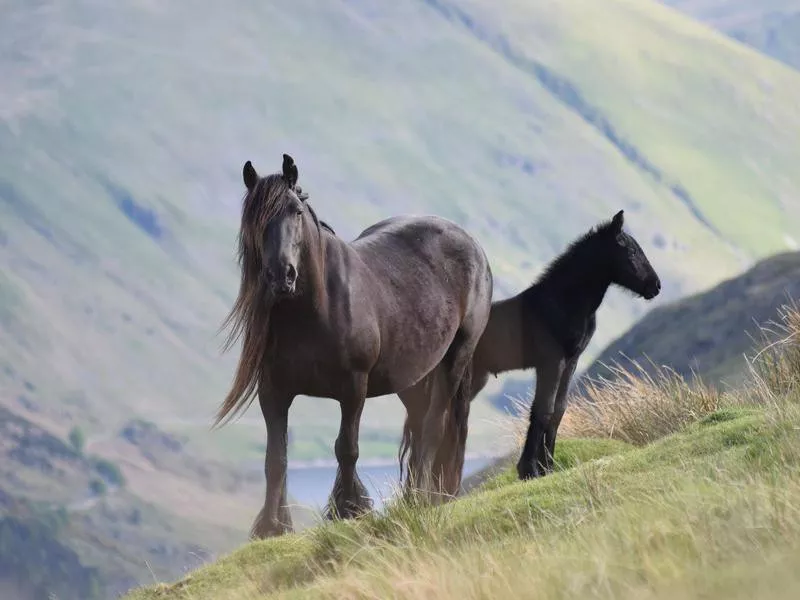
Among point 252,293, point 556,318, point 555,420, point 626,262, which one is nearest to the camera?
point 252,293

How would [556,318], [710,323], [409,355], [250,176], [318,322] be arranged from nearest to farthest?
[250,176] → [318,322] → [409,355] → [556,318] → [710,323]

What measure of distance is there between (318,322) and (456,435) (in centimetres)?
308

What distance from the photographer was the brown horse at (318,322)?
962 cm

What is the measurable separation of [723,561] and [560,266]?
6.81 metres

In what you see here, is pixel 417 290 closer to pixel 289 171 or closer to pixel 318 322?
pixel 318 322

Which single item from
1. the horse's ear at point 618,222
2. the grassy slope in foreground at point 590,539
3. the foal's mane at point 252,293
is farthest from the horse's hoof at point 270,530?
the horse's ear at point 618,222

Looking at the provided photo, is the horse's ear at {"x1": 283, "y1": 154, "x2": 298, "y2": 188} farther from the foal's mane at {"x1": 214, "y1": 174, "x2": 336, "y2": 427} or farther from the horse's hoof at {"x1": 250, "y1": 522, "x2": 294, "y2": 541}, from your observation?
the horse's hoof at {"x1": 250, "y1": 522, "x2": 294, "y2": 541}

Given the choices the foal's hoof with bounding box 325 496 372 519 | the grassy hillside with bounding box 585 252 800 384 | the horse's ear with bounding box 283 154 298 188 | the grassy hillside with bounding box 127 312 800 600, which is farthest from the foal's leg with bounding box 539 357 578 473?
the grassy hillside with bounding box 585 252 800 384

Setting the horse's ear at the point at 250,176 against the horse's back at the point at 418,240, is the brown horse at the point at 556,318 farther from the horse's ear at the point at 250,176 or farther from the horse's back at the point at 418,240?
the horse's ear at the point at 250,176

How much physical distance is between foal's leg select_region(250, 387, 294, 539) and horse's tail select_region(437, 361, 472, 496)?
2674 mm

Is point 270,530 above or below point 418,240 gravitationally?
below

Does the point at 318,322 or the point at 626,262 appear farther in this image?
the point at 626,262

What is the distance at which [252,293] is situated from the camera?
9.88 m

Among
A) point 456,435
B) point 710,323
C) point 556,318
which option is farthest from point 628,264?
point 710,323
